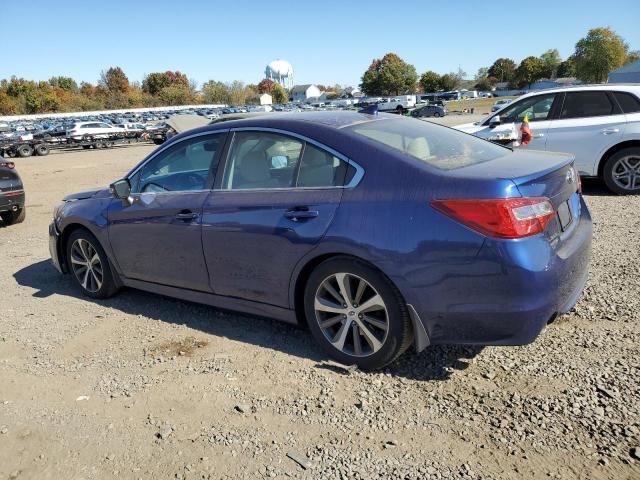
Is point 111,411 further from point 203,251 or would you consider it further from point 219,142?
point 219,142

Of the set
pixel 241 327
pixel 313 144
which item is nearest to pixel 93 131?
pixel 241 327

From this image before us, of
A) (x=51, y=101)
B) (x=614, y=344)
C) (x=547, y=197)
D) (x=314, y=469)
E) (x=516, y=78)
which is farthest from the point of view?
(x=516, y=78)

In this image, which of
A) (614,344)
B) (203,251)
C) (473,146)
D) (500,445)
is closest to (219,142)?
(203,251)

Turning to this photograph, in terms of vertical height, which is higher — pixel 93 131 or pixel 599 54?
pixel 599 54

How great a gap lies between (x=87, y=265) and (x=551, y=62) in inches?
5296

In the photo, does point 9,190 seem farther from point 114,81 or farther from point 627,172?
point 114,81

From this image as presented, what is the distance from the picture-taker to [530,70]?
117250 mm

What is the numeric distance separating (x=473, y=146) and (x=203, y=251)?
85.0 inches

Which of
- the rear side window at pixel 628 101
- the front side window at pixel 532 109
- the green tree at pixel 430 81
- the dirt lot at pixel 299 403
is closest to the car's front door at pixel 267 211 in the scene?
the dirt lot at pixel 299 403

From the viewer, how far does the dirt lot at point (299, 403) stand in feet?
8.67

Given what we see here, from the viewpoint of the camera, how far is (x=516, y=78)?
124 metres

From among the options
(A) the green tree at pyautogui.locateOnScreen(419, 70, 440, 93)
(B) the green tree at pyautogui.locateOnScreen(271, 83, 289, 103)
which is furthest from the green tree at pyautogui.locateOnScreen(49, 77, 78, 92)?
(A) the green tree at pyautogui.locateOnScreen(419, 70, 440, 93)

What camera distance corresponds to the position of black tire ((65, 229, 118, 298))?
16.4 feet

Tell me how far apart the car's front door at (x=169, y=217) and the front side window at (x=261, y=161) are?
0.58 ft
